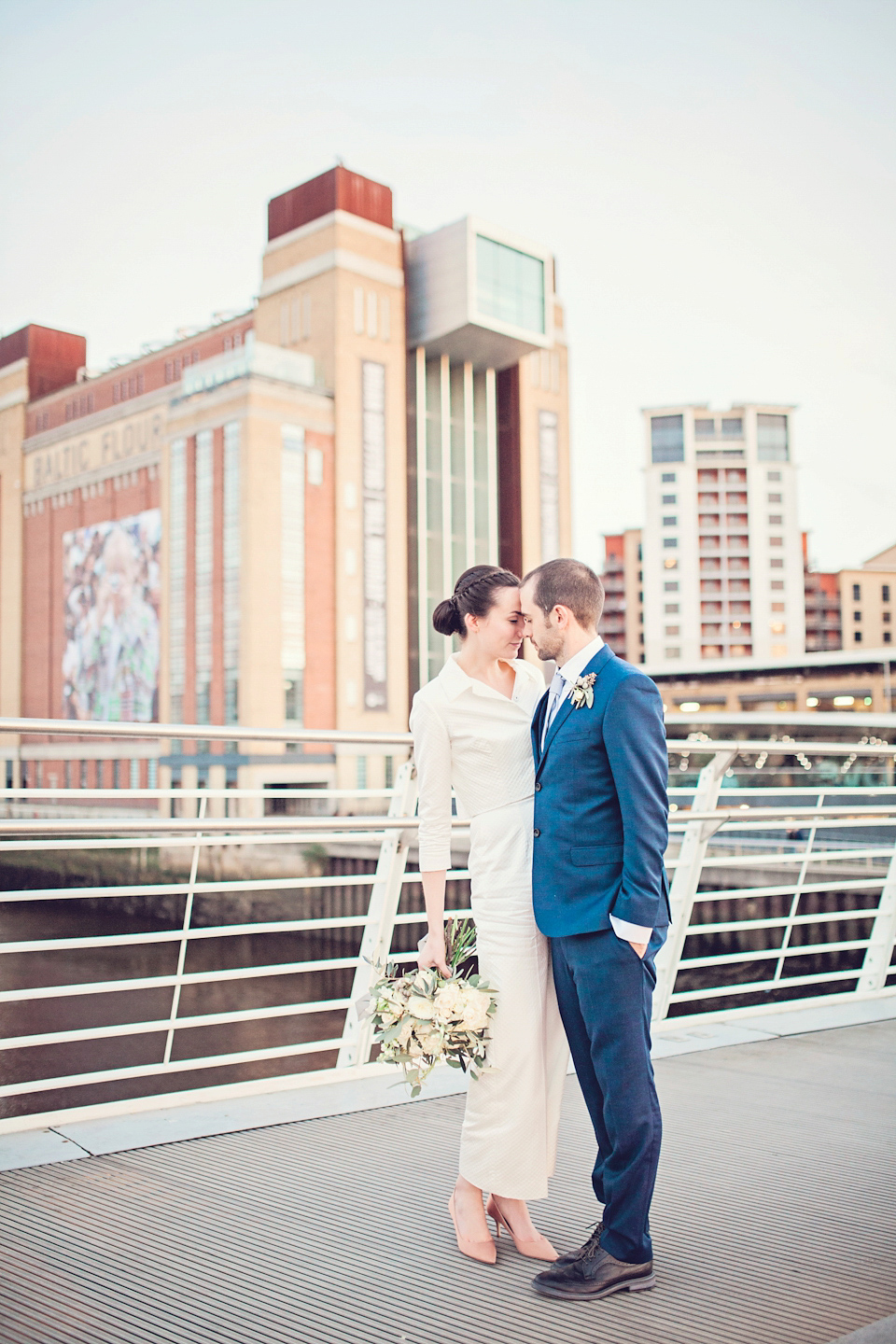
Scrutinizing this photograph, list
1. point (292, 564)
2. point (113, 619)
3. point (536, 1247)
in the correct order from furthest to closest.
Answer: point (113, 619)
point (292, 564)
point (536, 1247)

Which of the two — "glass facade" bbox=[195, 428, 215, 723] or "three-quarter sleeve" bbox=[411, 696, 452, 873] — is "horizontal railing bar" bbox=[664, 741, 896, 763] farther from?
"glass facade" bbox=[195, 428, 215, 723]

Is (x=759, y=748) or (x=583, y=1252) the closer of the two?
(x=583, y=1252)

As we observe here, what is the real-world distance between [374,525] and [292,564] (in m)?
4.25

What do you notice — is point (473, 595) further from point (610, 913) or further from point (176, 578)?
point (176, 578)

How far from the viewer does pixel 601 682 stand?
2533 millimetres

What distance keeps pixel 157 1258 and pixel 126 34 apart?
28.4 meters

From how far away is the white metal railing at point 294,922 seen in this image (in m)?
3.61

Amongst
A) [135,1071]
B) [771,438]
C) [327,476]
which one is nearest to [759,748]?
[135,1071]

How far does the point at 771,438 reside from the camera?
311 ft

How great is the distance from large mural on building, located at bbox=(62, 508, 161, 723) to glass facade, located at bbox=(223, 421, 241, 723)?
6.37 m

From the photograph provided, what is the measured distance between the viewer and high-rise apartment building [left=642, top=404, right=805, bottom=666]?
9388 cm

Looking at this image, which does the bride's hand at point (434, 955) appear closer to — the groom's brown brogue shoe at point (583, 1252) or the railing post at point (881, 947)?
the groom's brown brogue shoe at point (583, 1252)

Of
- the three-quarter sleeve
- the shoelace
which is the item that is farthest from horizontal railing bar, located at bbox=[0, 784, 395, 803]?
the shoelace

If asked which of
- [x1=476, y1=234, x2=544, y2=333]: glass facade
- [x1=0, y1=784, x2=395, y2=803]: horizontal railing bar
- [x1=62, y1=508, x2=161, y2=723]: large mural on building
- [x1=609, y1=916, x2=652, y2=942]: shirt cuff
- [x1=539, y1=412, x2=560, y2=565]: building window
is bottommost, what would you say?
[x1=609, y1=916, x2=652, y2=942]: shirt cuff
